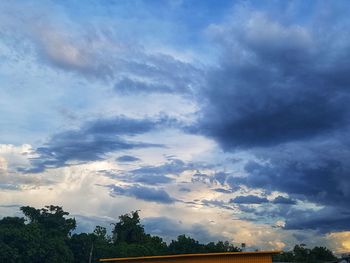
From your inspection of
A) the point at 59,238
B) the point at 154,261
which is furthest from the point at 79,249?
the point at 154,261

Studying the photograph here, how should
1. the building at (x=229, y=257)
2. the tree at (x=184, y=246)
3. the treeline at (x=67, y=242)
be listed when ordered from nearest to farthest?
1. the building at (x=229, y=257)
2. the treeline at (x=67, y=242)
3. the tree at (x=184, y=246)

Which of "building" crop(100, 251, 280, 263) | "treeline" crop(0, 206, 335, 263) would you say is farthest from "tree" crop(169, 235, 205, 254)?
"building" crop(100, 251, 280, 263)

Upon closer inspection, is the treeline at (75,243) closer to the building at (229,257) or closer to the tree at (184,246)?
the tree at (184,246)

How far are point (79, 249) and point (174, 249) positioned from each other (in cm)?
2178

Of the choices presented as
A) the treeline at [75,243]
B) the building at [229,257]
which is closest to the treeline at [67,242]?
the treeline at [75,243]

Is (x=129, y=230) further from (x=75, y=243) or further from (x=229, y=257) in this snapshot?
(x=229, y=257)

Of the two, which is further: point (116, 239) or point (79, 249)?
point (116, 239)

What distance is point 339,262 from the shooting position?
5019 cm

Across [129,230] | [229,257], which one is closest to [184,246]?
[129,230]

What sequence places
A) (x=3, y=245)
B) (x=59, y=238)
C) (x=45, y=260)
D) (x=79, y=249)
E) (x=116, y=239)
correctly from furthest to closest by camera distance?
(x=116, y=239)
(x=79, y=249)
(x=59, y=238)
(x=45, y=260)
(x=3, y=245)

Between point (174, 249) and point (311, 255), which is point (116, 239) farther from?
point (311, 255)

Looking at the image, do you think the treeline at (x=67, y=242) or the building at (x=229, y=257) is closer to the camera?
the building at (x=229, y=257)

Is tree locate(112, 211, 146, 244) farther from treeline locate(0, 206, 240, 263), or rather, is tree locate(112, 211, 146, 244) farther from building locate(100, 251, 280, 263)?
building locate(100, 251, 280, 263)

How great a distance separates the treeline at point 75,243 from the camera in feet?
309
